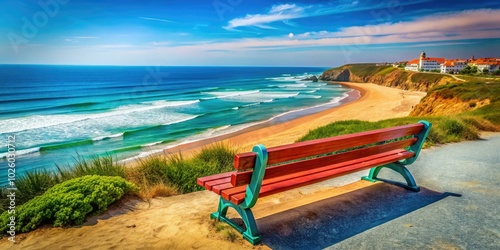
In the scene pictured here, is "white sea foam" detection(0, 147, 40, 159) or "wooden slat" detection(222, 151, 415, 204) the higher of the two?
"wooden slat" detection(222, 151, 415, 204)

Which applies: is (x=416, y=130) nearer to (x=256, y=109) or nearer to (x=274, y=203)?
Answer: (x=274, y=203)

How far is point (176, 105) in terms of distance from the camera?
34844 millimetres

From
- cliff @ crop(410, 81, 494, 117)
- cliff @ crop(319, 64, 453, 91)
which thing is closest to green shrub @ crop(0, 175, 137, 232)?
cliff @ crop(410, 81, 494, 117)

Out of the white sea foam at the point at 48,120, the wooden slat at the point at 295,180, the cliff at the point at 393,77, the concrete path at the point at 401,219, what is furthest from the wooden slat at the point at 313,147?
the cliff at the point at 393,77

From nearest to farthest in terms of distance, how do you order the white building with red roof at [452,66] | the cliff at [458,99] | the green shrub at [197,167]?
the green shrub at [197,167] → the cliff at [458,99] → the white building with red roof at [452,66]

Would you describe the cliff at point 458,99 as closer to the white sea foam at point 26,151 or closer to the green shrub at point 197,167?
the green shrub at point 197,167

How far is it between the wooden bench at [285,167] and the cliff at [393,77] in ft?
170

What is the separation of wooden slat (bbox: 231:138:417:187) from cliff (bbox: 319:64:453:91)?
51.3 meters

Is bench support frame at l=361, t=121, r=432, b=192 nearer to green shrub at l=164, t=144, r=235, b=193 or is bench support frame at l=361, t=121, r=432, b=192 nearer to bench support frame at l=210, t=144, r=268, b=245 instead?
bench support frame at l=210, t=144, r=268, b=245

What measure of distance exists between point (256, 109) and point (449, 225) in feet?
93.3

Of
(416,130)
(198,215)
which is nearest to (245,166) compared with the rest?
(198,215)

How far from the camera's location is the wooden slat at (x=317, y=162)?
3.06 m

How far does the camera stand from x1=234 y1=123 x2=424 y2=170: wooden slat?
117 inches

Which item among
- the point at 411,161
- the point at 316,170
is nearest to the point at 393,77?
the point at 411,161
